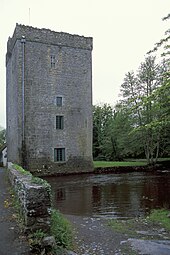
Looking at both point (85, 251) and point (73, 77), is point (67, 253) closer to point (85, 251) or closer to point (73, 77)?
point (85, 251)

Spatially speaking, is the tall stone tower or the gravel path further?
the tall stone tower

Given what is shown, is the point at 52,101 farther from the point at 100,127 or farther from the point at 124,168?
the point at 100,127

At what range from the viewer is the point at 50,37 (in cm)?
2725

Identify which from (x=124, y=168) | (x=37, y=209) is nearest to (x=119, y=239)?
(x=37, y=209)

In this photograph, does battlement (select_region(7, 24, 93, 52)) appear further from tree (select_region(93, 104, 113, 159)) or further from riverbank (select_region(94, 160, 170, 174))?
tree (select_region(93, 104, 113, 159))

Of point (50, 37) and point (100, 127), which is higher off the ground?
point (50, 37)

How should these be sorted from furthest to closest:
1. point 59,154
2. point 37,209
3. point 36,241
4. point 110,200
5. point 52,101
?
point 59,154
point 52,101
point 110,200
point 37,209
point 36,241

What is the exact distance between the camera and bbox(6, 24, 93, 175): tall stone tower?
84.6 feet

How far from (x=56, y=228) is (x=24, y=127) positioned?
2002cm

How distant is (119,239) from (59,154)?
20.1 m

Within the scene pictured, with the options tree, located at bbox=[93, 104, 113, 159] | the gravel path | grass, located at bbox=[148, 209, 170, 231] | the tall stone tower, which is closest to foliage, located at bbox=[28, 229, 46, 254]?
the gravel path

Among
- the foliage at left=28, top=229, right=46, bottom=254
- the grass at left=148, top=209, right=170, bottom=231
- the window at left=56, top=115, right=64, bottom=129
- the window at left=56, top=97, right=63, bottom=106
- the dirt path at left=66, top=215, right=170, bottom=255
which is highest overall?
the window at left=56, top=97, right=63, bottom=106

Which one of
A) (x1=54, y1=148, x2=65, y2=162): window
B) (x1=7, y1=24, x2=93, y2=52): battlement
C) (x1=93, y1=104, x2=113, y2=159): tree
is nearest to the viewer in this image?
(x1=7, y1=24, x2=93, y2=52): battlement

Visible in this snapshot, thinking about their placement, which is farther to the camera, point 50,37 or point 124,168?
point 124,168
